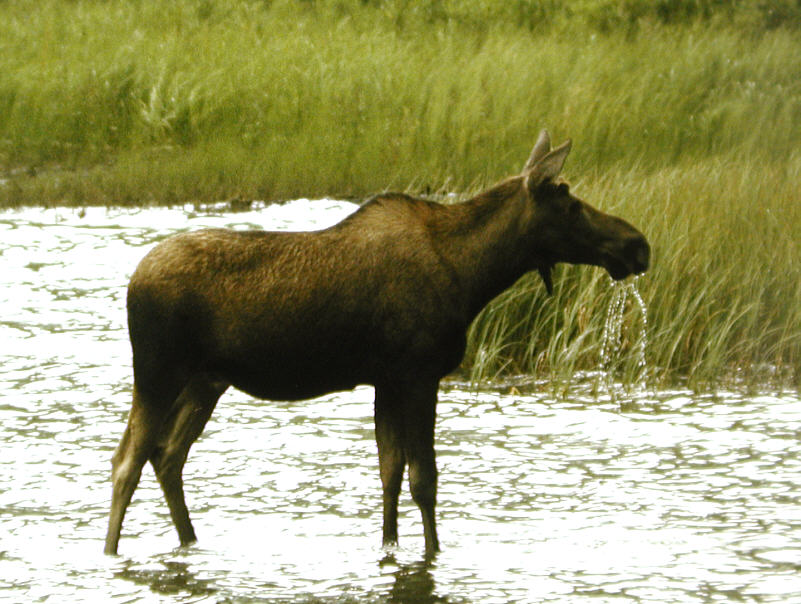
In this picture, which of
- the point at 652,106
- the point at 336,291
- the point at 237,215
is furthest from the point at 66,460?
the point at 652,106

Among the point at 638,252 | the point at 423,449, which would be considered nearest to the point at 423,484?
the point at 423,449

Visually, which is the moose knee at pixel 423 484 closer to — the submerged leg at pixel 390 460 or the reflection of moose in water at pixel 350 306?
the reflection of moose in water at pixel 350 306

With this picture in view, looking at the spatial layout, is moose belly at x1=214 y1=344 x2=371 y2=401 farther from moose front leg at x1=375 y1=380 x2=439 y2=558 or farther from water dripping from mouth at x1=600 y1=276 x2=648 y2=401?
water dripping from mouth at x1=600 y1=276 x2=648 y2=401

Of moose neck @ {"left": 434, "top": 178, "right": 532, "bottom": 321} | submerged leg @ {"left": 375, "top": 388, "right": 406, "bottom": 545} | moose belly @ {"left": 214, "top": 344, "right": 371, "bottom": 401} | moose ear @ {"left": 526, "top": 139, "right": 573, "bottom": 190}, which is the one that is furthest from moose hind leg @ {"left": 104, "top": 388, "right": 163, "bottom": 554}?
moose ear @ {"left": 526, "top": 139, "right": 573, "bottom": 190}

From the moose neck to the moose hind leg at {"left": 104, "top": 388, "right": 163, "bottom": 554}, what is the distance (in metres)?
1.44

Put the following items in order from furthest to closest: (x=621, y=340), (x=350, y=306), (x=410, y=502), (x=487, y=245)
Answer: (x=621, y=340) < (x=410, y=502) < (x=487, y=245) < (x=350, y=306)

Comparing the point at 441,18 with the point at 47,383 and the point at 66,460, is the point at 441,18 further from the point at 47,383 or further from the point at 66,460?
the point at 66,460

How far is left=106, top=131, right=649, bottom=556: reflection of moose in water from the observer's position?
20.2 feet

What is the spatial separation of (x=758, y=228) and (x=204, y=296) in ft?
19.0

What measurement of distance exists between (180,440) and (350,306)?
3.35 ft

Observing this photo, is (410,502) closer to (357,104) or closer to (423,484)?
(423,484)

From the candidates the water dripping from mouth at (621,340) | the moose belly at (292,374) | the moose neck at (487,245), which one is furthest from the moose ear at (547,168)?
the water dripping from mouth at (621,340)

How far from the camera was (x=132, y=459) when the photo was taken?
20.7ft

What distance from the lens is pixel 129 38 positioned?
827 inches
